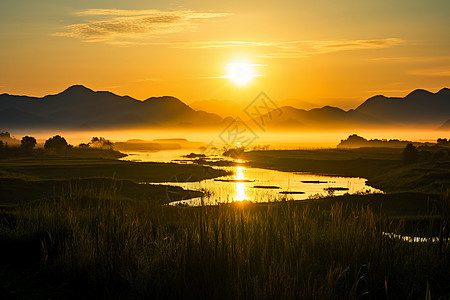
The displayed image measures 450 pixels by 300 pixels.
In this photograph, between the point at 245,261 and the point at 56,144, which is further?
the point at 56,144

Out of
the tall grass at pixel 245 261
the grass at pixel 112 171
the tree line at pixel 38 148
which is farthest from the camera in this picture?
the tree line at pixel 38 148

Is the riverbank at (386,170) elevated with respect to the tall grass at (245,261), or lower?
lower

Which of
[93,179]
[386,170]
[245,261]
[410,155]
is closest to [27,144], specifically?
[93,179]

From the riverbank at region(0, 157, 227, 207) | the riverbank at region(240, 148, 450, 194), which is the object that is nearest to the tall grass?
the riverbank at region(0, 157, 227, 207)

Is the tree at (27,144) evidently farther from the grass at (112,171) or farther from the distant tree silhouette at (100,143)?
the distant tree silhouette at (100,143)

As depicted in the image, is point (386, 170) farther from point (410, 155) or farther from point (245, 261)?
point (245, 261)

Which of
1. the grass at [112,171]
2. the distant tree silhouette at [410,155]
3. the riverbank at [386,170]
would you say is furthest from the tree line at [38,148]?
the distant tree silhouette at [410,155]

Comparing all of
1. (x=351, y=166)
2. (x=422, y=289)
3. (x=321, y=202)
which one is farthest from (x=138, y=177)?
(x=422, y=289)

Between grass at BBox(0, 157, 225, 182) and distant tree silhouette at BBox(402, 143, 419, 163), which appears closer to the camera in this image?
grass at BBox(0, 157, 225, 182)

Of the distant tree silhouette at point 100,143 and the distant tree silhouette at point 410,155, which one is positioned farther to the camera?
the distant tree silhouette at point 100,143

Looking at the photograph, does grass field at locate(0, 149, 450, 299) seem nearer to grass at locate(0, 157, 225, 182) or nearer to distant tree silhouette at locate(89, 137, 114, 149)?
grass at locate(0, 157, 225, 182)

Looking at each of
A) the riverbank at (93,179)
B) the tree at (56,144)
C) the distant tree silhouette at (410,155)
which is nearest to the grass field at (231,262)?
the riverbank at (93,179)

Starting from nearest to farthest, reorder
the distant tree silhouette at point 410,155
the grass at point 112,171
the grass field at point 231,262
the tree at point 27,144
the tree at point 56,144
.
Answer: the grass field at point 231,262, the grass at point 112,171, the distant tree silhouette at point 410,155, the tree at point 27,144, the tree at point 56,144

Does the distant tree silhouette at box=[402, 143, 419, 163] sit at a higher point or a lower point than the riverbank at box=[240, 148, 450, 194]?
higher
